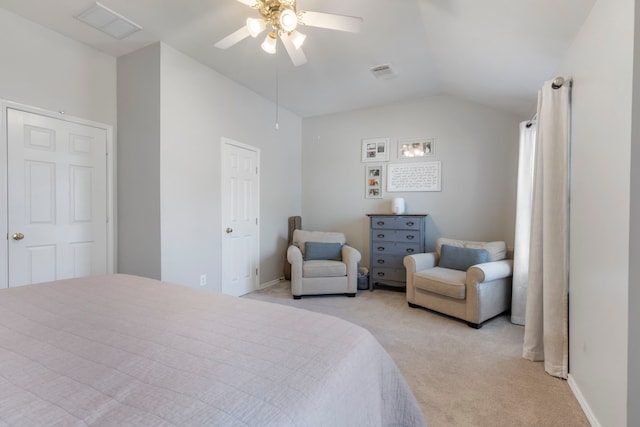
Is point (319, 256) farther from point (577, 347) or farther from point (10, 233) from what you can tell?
point (10, 233)

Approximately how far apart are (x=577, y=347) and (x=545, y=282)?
1.41ft

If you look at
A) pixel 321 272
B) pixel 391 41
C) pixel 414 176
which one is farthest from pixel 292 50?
pixel 414 176

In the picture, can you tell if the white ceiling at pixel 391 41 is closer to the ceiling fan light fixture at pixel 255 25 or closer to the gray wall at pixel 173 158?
the gray wall at pixel 173 158

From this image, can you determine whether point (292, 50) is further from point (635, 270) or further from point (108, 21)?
point (635, 270)

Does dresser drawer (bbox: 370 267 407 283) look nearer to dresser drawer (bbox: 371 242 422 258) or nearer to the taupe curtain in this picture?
dresser drawer (bbox: 371 242 422 258)

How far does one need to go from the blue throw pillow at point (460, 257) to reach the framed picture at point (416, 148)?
4.73ft

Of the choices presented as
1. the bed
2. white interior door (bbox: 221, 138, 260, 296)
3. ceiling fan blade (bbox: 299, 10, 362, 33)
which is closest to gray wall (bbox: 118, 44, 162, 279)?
white interior door (bbox: 221, 138, 260, 296)

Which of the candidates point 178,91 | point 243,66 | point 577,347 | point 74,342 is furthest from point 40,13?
point 577,347

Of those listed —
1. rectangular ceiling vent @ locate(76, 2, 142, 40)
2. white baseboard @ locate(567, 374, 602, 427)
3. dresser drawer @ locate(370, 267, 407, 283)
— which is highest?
rectangular ceiling vent @ locate(76, 2, 142, 40)

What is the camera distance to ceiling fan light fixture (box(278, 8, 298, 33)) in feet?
5.72

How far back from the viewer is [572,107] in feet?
6.59

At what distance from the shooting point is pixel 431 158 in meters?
4.22

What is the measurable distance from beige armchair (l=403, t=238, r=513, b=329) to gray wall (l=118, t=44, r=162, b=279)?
276 centimetres

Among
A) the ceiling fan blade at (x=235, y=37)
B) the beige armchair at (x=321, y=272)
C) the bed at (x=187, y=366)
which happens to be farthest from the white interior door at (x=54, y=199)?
the beige armchair at (x=321, y=272)
